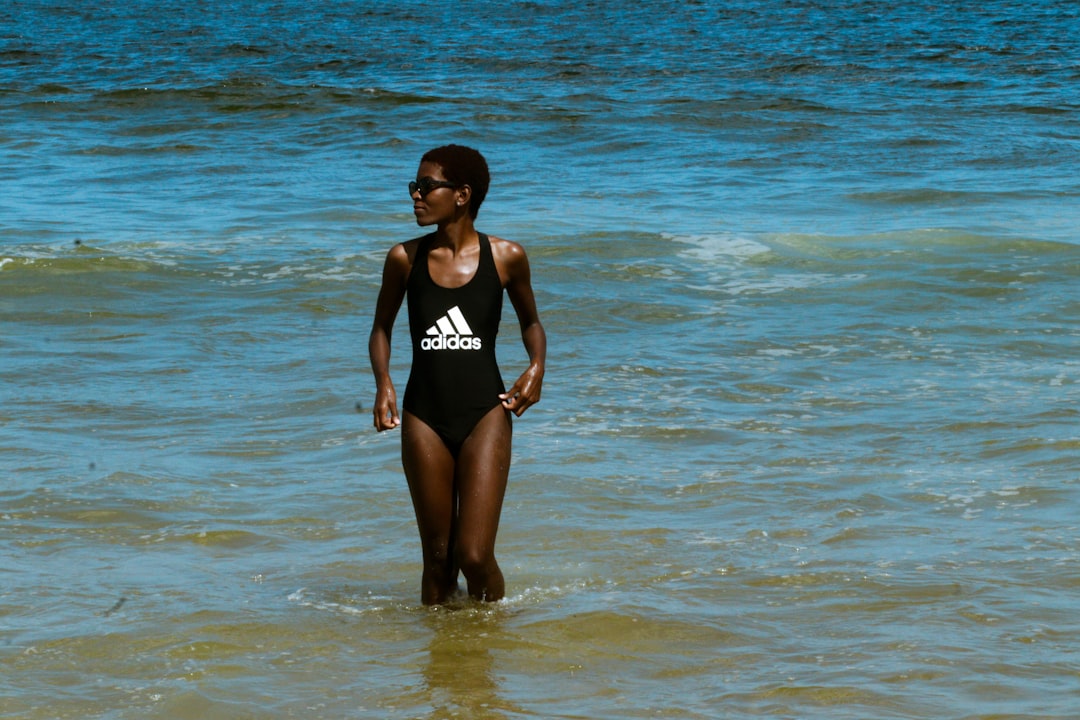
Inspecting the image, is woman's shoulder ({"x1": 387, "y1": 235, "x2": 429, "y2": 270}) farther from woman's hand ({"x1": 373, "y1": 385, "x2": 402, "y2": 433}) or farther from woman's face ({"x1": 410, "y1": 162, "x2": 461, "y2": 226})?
woman's hand ({"x1": 373, "y1": 385, "x2": 402, "y2": 433})

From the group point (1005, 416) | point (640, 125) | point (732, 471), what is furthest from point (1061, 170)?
point (732, 471)

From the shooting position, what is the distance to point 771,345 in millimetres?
10891

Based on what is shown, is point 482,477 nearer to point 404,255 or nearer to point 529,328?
point 529,328

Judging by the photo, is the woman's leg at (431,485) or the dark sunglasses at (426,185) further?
the woman's leg at (431,485)

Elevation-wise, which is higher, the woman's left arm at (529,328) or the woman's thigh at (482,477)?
the woman's left arm at (529,328)

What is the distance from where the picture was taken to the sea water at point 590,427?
5594 millimetres

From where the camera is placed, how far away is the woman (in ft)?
18.1

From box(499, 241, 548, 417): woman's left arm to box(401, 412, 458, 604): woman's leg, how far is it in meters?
0.29

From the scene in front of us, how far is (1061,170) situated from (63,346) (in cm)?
1231

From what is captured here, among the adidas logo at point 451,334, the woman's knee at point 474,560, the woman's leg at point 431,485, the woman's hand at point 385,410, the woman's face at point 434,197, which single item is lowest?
the woman's knee at point 474,560

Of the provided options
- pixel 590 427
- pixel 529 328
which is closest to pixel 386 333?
pixel 529 328

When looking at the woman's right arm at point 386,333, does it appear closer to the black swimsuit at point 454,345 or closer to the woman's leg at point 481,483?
the black swimsuit at point 454,345

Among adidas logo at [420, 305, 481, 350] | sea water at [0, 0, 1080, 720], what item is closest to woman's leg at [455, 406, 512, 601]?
adidas logo at [420, 305, 481, 350]

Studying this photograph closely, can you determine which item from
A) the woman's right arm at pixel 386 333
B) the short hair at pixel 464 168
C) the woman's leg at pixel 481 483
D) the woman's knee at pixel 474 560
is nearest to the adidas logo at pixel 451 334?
the woman's right arm at pixel 386 333
